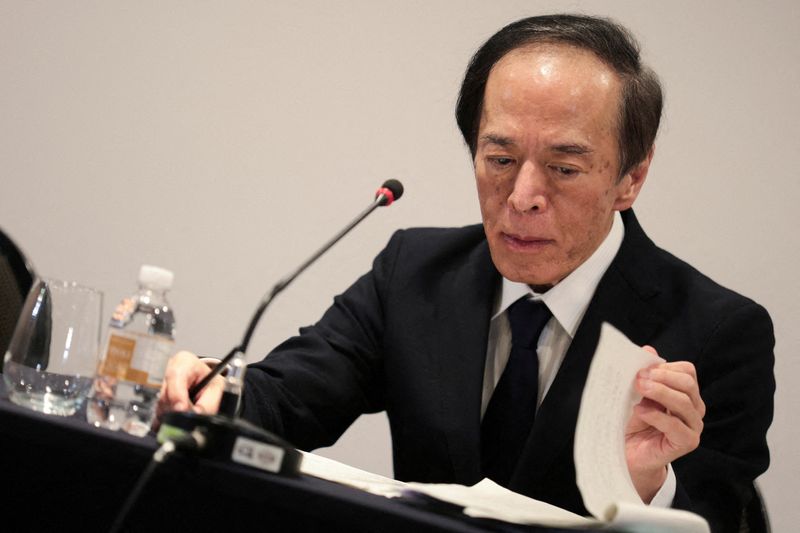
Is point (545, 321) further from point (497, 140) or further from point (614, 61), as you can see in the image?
point (614, 61)

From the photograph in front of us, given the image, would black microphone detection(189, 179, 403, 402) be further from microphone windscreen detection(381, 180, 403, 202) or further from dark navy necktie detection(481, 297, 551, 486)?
dark navy necktie detection(481, 297, 551, 486)

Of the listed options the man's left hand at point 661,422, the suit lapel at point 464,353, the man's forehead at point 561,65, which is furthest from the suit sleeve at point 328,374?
the man's left hand at point 661,422

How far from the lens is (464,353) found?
1.78 meters

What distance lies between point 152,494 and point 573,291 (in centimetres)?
101

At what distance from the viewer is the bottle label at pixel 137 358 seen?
1.11 m

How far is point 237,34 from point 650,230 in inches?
51.0

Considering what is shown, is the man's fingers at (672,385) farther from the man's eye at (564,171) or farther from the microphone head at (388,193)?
the man's eye at (564,171)

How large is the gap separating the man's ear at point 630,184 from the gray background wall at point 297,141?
764mm

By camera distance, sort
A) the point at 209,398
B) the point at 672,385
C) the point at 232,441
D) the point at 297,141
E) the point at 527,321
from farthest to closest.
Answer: the point at 297,141, the point at 527,321, the point at 209,398, the point at 672,385, the point at 232,441

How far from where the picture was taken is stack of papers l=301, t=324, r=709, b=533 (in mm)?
960

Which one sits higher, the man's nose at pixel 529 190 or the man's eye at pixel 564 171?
the man's eye at pixel 564 171

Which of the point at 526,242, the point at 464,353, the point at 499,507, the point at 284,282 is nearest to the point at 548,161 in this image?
the point at 526,242

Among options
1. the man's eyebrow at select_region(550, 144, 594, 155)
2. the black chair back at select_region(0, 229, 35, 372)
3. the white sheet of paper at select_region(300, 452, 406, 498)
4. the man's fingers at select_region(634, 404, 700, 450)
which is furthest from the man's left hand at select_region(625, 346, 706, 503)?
the black chair back at select_region(0, 229, 35, 372)

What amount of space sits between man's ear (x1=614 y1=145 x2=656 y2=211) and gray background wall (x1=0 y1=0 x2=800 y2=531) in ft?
2.51
